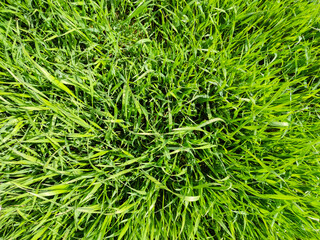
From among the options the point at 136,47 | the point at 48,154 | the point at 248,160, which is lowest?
the point at 248,160

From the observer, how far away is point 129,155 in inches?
42.0

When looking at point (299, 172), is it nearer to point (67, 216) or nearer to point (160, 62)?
point (160, 62)

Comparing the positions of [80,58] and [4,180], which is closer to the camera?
[4,180]

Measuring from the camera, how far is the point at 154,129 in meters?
1.03

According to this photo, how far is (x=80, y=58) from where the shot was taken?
1.15 meters

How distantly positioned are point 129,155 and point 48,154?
1.38ft

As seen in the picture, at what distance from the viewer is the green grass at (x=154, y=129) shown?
1.03 meters

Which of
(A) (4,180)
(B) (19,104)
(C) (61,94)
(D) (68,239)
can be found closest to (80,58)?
(C) (61,94)

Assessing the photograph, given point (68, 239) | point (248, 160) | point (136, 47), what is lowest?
point (248, 160)

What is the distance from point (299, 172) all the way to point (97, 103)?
108cm

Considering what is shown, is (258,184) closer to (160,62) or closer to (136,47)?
(160,62)

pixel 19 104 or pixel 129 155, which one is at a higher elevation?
pixel 19 104

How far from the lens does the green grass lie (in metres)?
1.03

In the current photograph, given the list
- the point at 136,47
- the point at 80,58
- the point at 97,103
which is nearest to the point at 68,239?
the point at 97,103
